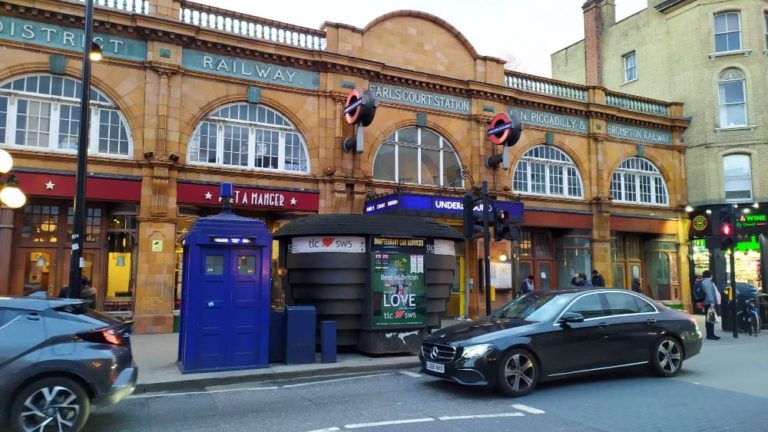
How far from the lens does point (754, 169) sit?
78.2ft

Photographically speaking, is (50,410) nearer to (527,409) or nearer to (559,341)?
(527,409)

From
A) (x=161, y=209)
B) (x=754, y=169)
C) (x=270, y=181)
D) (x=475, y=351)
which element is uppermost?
(x=754, y=169)

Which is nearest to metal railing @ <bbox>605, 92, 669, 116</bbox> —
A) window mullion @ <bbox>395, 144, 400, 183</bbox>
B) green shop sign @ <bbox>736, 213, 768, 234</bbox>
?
green shop sign @ <bbox>736, 213, 768, 234</bbox>

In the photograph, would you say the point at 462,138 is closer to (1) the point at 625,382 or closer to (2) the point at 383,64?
(2) the point at 383,64

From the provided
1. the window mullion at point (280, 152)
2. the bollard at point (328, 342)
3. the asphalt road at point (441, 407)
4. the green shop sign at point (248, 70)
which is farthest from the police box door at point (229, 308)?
the green shop sign at point (248, 70)

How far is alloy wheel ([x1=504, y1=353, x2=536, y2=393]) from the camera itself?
7734 mm

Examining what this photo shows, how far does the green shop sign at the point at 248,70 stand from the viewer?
15898 millimetres

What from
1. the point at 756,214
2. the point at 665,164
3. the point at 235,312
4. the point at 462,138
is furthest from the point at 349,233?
the point at 756,214

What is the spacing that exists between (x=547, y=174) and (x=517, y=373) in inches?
599

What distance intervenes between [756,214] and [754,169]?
1957mm

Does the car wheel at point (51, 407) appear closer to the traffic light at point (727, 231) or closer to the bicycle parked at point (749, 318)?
the traffic light at point (727, 231)

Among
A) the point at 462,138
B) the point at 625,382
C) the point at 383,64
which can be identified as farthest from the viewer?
the point at 462,138

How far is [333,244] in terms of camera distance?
10914 mm

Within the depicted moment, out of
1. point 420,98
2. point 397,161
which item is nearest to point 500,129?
point 420,98
